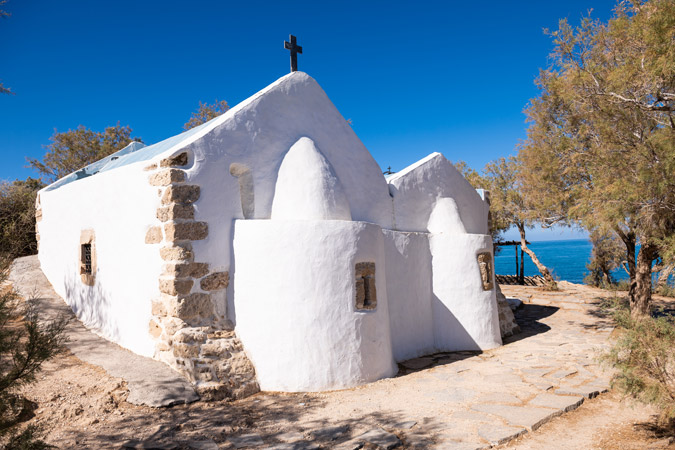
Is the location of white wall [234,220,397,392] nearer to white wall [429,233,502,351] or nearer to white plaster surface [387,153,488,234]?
white wall [429,233,502,351]

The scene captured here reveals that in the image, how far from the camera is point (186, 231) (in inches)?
223

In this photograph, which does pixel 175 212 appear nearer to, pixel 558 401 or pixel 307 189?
pixel 307 189

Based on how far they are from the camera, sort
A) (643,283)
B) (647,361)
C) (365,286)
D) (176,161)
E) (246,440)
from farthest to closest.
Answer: (643,283)
(365,286)
(176,161)
(246,440)
(647,361)

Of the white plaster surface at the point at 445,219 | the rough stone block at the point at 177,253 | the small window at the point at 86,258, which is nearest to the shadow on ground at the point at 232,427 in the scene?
the rough stone block at the point at 177,253

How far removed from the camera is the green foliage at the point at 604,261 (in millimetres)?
17431

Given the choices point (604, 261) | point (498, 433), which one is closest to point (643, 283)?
point (498, 433)

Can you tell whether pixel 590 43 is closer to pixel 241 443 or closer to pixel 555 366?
pixel 555 366

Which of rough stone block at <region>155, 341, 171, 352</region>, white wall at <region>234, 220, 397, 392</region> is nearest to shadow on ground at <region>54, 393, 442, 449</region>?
white wall at <region>234, 220, 397, 392</region>

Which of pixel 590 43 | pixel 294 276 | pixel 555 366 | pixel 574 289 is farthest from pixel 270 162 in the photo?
pixel 574 289

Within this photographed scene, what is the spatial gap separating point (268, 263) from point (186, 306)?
1169 millimetres

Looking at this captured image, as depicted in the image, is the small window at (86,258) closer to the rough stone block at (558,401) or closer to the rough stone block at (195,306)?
the rough stone block at (195,306)

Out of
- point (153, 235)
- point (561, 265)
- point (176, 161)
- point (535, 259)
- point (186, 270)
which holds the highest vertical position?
point (176, 161)

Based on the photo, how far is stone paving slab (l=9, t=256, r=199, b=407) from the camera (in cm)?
481

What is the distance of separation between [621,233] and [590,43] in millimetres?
4330
